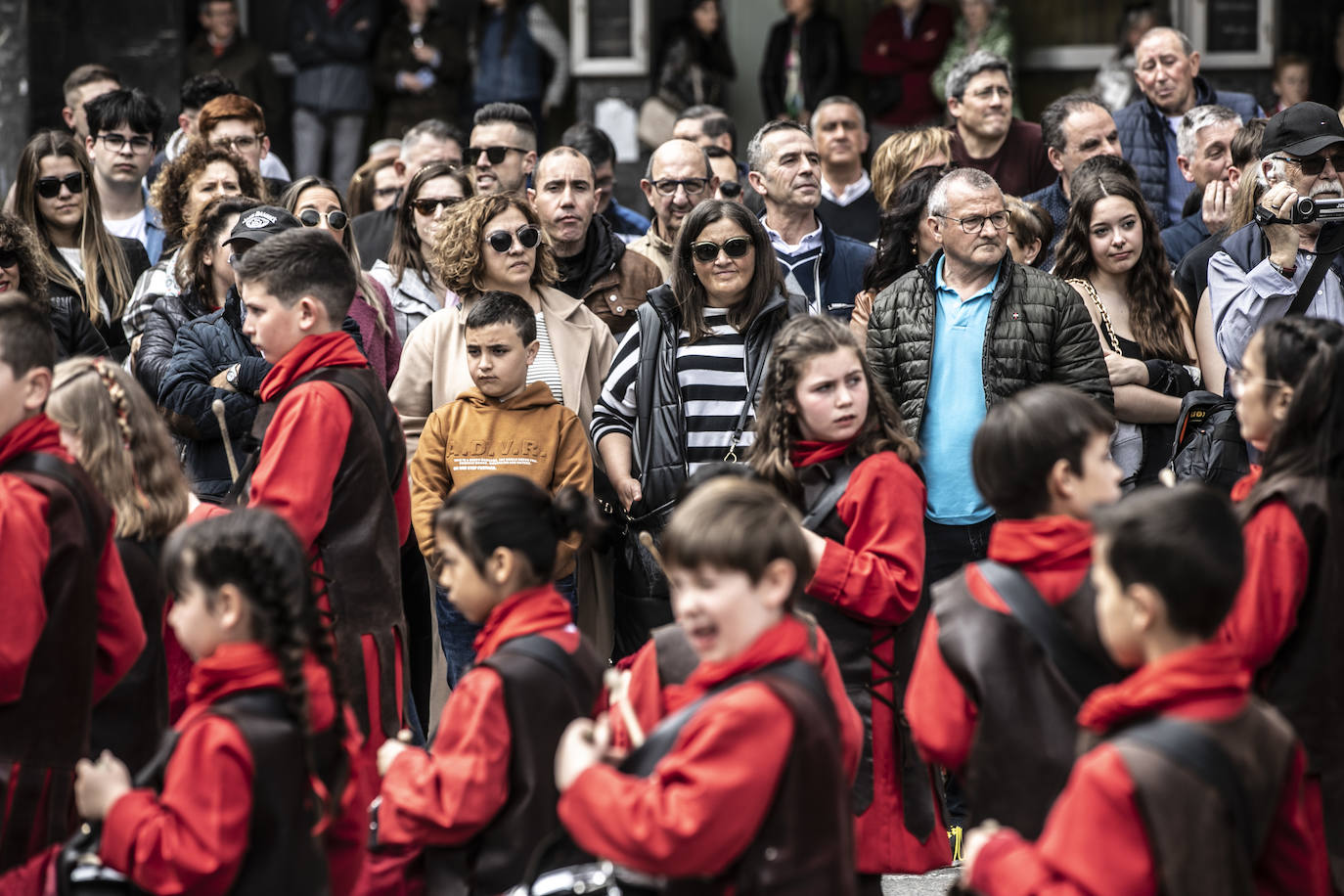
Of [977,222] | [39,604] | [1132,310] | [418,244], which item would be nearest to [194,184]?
[418,244]

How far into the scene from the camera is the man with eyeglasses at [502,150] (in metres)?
7.36

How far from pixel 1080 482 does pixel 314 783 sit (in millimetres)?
1537

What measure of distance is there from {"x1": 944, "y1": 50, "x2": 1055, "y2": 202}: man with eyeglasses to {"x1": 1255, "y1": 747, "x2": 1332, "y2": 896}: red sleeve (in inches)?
198

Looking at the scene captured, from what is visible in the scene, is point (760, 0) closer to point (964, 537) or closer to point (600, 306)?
point (600, 306)

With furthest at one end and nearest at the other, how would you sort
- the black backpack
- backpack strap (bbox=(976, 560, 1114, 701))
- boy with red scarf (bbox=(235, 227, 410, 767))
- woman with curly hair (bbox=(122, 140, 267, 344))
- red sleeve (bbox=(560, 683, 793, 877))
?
woman with curly hair (bbox=(122, 140, 267, 344)) → the black backpack → boy with red scarf (bbox=(235, 227, 410, 767)) → backpack strap (bbox=(976, 560, 1114, 701)) → red sleeve (bbox=(560, 683, 793, 877))

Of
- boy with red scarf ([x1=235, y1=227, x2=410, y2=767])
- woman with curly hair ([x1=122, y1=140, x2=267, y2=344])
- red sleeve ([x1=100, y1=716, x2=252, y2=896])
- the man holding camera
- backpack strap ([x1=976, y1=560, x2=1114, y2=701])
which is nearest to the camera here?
red sleeve ([x1=100, y1=716, x2=252, y2=896])

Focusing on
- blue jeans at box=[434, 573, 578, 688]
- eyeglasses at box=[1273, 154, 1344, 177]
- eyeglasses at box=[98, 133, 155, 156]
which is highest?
eyeglasses at box=[98, 133, 155, 156]

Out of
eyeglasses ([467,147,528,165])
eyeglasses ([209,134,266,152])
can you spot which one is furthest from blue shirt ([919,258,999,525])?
eyeglasses ([209,134,266,152])

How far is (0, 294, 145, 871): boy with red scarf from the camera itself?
11.2 feet

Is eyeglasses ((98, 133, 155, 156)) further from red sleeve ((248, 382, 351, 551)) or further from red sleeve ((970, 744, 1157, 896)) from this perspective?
red sleeve ((970, 744, 1157, 896))

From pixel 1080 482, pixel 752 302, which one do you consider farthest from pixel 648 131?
pixel 1080 482

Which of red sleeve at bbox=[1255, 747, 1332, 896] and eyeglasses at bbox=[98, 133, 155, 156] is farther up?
eyeglasses at bbox=[98, 133, 155, 156]

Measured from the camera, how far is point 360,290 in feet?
20.0

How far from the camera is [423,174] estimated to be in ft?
22.1
